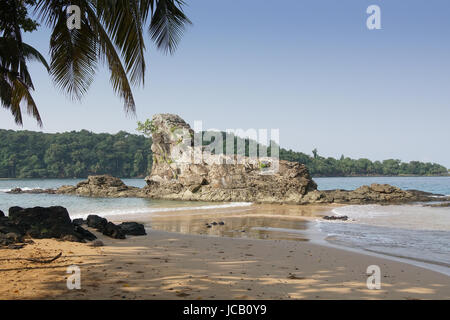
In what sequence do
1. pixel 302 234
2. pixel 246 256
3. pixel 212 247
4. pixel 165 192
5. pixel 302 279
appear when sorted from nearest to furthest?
pixel 302 279 → pixel 246 256 → pixel 212 247 → pixel 302 234 → pixel 165 192

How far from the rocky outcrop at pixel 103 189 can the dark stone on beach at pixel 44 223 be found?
36470 millimetres

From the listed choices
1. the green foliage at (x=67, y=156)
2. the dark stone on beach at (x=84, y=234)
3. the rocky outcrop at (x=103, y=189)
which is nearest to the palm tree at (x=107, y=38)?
the dark stone on beach at (x=84, y=234)

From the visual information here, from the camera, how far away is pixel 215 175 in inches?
1676

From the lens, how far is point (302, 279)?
21.4ft

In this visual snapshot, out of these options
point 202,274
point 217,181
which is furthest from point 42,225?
point 217,181

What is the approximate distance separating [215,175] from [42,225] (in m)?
33.0

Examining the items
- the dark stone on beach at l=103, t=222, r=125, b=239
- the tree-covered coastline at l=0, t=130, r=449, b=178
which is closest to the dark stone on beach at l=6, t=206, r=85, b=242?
the dark stone on beach at l=103, t=222, r=125, b=239

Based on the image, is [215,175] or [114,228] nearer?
[114,228]

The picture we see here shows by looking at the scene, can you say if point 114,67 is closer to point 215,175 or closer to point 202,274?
point 202,274

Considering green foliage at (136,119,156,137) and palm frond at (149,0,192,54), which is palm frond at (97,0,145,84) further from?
green foliage at (136,119,156,137)

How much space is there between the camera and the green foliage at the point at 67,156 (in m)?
101

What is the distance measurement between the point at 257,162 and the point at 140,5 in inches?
1422
